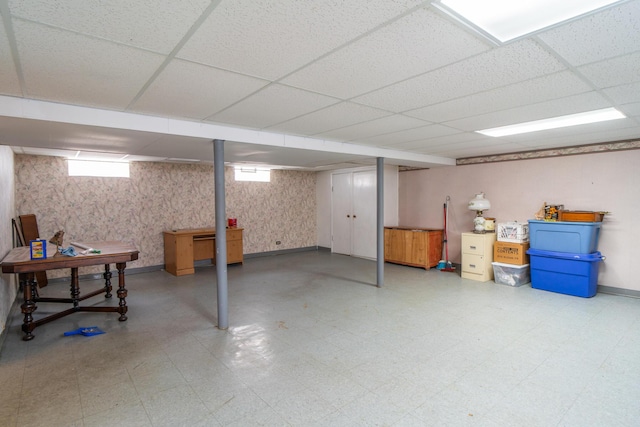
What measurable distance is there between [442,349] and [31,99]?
159 inches

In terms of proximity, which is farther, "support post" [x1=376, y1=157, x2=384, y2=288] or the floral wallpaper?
the floral wallpaper

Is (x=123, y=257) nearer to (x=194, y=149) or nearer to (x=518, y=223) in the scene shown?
(x=194, y=149)

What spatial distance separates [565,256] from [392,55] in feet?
14.6

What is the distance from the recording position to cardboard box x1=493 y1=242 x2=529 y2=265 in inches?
201

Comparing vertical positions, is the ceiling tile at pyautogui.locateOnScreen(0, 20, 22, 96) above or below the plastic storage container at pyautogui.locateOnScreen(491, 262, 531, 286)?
above

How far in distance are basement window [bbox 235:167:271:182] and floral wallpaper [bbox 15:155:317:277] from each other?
14cm

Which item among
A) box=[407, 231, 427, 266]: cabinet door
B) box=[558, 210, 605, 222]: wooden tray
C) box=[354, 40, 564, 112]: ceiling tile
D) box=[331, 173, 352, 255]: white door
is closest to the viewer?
box=[354, 40, 564, 112]: ceiling tile

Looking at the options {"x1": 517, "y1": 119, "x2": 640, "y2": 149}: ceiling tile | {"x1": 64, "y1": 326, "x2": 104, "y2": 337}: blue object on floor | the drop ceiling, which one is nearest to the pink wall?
{"x1": 517, "y1": 119, "x2": 640, "y2": 149}: ceiling tile

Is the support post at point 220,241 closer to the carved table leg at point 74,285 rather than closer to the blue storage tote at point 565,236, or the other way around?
the carved table leg at point 74,285

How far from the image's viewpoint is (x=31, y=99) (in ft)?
8.04

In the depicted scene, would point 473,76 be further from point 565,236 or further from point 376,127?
point 565,236

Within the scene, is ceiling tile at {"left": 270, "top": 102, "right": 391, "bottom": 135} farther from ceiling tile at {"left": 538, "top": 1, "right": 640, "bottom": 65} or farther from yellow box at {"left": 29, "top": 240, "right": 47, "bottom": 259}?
yellow box at {"left": 29, "top": 240, "right": 47, "bottom": 259}

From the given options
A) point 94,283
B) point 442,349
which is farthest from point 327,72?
point 94,283

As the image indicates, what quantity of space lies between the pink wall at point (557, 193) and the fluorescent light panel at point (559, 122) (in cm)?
179
